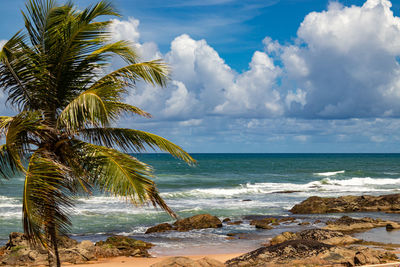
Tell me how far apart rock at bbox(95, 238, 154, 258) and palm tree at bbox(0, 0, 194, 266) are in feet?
24.5

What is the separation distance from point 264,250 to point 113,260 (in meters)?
5.25

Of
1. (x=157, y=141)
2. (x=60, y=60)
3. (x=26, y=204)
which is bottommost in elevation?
(x=26, y=204)

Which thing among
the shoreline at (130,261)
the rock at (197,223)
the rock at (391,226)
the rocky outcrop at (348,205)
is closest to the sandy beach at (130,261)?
the shoreline at (130,261)

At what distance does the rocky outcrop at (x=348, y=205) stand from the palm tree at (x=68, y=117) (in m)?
19.5

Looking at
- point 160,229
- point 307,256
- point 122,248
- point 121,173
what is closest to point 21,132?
point 121,173

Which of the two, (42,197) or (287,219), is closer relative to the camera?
(42,197)

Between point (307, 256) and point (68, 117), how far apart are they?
7.14 metres

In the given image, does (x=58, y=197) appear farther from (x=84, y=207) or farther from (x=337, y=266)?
(x=84, y=207)

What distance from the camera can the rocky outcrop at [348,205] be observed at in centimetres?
2500

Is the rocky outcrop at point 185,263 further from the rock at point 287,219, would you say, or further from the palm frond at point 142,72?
the rock at point 287,219

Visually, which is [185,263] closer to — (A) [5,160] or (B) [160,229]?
(A) [5,160]

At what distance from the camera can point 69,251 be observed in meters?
13.5

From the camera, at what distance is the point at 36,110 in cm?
684

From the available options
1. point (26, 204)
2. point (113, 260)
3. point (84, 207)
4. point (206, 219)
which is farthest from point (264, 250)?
point (84, 207)
